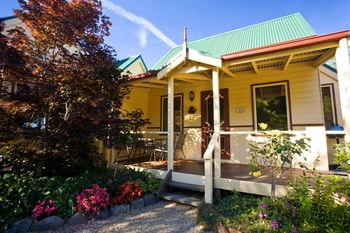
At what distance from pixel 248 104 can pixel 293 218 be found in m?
3.76

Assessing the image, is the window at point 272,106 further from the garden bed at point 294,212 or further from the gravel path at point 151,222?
the gravel path at point 151,222

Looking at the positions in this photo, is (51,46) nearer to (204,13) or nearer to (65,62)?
(65,62)

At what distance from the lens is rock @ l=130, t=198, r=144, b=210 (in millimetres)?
4610

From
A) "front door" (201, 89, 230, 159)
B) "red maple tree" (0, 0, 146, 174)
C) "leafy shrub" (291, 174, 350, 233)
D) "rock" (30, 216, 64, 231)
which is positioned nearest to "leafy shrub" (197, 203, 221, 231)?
"leafy shrub" (291, 174, 350, 233)

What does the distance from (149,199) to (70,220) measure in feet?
5.48

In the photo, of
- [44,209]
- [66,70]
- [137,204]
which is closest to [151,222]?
[137,204]

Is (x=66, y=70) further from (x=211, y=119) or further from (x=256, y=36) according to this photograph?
(x=256, y=36)

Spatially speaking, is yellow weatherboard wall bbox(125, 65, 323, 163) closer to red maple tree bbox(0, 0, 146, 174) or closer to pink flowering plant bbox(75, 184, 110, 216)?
red maple tree bbox(0, 0, 146, 174)

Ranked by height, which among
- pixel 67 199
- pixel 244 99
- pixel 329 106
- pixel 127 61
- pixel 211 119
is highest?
pixel 127 61

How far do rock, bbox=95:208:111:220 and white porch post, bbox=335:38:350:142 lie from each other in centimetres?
453

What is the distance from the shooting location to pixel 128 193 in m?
4.73

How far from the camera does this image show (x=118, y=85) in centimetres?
525

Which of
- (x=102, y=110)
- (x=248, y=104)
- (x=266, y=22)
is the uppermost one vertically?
(x=266, y=22)

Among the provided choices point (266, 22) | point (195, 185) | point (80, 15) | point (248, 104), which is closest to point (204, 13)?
point (266, 22)
